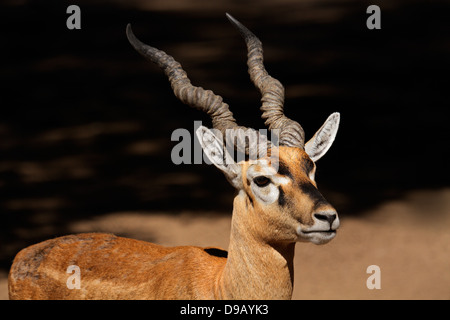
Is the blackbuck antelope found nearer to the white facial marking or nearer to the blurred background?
the white facial marking

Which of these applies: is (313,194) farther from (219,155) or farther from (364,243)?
(364,243)

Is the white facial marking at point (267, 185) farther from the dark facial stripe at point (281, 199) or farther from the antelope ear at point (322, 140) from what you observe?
the antelope ear at point (322, 140)

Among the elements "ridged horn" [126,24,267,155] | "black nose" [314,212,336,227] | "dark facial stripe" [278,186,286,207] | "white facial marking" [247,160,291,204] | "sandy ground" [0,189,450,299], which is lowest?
"sandy ground" [0,189,450,299]

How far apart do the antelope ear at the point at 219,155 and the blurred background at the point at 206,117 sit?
2.50 meters

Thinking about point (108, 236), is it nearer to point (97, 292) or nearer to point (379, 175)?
point (97, 292)

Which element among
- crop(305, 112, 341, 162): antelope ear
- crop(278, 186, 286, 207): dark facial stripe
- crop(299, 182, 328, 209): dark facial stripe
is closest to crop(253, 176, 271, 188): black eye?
crop(278, 186, 286, 207): dark facial stripe

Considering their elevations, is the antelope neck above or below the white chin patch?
below

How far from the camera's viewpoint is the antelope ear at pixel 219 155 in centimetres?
556

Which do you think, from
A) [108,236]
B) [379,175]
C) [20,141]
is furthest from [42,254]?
[379,175]

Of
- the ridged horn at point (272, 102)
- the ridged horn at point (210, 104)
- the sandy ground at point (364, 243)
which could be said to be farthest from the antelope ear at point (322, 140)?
the sandy ground at point (364, 243)


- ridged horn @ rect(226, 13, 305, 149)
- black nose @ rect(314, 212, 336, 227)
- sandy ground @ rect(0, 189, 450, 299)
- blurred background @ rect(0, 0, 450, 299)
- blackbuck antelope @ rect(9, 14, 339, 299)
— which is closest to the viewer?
black nose @ rect(314, 212, 336, 227)

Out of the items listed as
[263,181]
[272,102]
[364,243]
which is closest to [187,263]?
[263,181]

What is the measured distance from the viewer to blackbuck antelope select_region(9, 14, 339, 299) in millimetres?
5289

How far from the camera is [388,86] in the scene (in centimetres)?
984
